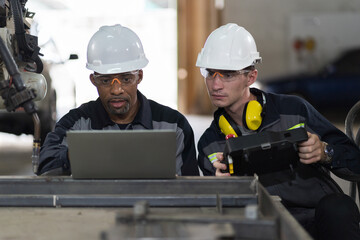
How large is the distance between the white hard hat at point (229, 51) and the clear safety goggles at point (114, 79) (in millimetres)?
347

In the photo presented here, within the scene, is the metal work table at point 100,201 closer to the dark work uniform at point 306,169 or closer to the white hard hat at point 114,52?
the dark work uniform at point 306,169

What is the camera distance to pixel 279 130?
257cm

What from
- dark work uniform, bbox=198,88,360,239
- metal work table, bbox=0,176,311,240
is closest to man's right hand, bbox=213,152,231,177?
dark work uniform, bbox=198,88,360,239

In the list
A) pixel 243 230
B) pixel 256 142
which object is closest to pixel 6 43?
pixel 256 142

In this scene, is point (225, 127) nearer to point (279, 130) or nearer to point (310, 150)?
point (279, 130)

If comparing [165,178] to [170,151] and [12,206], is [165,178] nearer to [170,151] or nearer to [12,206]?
[170,151]

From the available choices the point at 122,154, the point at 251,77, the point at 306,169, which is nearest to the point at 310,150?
the point at 306,169

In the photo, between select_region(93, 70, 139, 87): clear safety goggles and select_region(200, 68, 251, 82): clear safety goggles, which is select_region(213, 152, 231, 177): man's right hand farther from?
select_region(93, 70, 139, 87): clear safety goggles

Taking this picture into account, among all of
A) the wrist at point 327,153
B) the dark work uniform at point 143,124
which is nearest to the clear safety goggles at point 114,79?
the dark work uniform at point 143,124

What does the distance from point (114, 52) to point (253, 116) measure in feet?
2.58

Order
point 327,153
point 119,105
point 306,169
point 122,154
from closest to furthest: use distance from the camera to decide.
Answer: point 122,154 → point 327,153 → point 306,169 → point 119,105

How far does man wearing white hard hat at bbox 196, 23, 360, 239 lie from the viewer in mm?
2256

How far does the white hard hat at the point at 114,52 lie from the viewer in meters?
2.76

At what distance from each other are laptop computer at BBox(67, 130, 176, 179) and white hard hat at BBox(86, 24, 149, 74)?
2.96 feet
